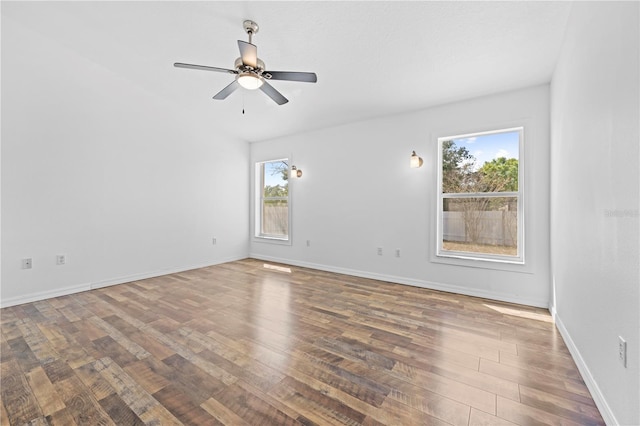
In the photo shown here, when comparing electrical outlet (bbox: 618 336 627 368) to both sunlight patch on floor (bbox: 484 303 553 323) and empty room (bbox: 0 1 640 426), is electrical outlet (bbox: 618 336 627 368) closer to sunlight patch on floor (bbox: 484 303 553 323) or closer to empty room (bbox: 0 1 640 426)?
empty room (bbox: 0 1 640 426)

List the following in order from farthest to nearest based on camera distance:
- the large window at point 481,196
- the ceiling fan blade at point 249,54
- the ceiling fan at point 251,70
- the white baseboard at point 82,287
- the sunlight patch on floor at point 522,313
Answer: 1. the large window at point 481,196
2. the white baseboard at point 82,287
3. the sunlight patch on floor at point 522,313
4. the ceiling fan at point 251,70
5. the ceiling fan blade at point 249,54

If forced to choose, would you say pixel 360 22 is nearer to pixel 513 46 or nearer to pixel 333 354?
pixel 513 46

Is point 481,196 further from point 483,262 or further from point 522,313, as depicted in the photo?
point 522,313

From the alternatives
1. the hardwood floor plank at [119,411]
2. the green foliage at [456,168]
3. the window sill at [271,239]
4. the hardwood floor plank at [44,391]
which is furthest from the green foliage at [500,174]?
the hardwood floor plank at [44,391]

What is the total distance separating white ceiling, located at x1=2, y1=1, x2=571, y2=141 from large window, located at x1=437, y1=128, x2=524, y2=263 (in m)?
0.66

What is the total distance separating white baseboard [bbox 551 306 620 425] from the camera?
55.7 inches

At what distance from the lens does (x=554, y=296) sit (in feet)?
9.34

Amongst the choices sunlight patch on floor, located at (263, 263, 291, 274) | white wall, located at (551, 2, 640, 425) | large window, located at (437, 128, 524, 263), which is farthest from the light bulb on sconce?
sunlight patch on floor, located at (263, 263, 291, 274)

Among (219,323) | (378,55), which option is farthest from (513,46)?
(219,323)

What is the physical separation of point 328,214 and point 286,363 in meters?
3.19

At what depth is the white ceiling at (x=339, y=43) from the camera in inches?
94.2

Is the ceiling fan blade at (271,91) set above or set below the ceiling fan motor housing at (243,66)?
below

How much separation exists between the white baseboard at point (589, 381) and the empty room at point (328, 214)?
0.02 metres

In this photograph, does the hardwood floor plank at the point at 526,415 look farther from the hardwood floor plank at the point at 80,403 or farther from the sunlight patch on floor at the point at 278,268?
the sunlight patch on floor at the point at 278,268
